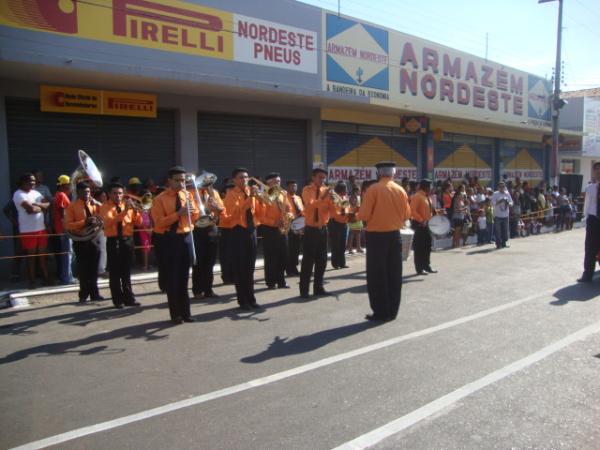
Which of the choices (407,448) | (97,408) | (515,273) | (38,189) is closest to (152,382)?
(97,408)

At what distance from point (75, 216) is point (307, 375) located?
4.84 metres

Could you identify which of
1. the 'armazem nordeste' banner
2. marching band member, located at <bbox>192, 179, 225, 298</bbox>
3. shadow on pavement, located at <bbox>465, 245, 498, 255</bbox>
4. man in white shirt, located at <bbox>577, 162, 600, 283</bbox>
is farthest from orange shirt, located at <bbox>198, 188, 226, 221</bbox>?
shadow on pavement, located at <bbox>465, 245, 498, 255</bbox>

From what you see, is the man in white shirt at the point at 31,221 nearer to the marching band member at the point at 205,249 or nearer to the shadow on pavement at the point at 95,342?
the marching band member at the point at 205,249

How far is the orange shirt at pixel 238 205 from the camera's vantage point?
7859 millimetres

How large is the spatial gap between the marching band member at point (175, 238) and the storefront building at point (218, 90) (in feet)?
13.7

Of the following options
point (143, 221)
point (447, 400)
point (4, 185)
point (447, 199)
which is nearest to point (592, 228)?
point (447, 199)

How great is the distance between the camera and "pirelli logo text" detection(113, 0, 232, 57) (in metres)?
11.4

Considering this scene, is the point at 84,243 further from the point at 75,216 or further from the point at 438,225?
the point at 438,225

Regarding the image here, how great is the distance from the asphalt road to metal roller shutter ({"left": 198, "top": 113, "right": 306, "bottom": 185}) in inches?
238

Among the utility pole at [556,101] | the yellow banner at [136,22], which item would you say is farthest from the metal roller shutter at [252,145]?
the utility pole at [556,101]

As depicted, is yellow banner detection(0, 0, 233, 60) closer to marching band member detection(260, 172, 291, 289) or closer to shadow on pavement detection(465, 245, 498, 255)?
marching band member detection(260, 172, 291, 289)

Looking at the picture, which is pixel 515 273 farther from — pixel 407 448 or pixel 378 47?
pixel 378 47

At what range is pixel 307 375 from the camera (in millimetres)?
5004

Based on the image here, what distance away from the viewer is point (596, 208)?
10.0 metres
